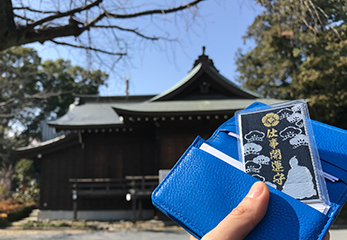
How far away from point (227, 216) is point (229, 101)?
8493 millimetres

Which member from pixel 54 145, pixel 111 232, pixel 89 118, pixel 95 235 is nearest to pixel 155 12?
pixel 95 235

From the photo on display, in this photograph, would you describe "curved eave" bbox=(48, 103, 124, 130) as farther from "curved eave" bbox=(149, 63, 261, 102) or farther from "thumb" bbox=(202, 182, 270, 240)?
"thumb" bbox=(202, 182, 270, 240)

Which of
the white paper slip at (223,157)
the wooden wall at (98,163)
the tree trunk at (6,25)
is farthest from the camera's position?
the wooden wall at (98,163)

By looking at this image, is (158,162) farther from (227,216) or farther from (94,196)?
(227,216)

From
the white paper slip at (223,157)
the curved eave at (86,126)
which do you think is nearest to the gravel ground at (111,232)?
the curved eave at (86,126)

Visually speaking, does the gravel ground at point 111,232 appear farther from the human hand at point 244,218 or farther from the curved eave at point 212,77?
the human hand at point 244,218

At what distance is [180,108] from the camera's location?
28.0 feet

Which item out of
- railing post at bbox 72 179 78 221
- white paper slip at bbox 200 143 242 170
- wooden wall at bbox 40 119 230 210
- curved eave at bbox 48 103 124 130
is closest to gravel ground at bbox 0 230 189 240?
railing post at bbox 72 179 78 221

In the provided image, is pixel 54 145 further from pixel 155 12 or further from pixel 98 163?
pixel 155 12

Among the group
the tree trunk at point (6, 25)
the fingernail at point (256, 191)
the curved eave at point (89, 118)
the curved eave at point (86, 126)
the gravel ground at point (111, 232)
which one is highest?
the tree trunk at point (6, 25)

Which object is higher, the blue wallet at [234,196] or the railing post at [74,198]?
the blue wallet at [234,196]

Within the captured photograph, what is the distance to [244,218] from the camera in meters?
0.75

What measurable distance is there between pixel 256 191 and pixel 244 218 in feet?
0.30

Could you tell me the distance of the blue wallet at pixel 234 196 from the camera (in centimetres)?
74
